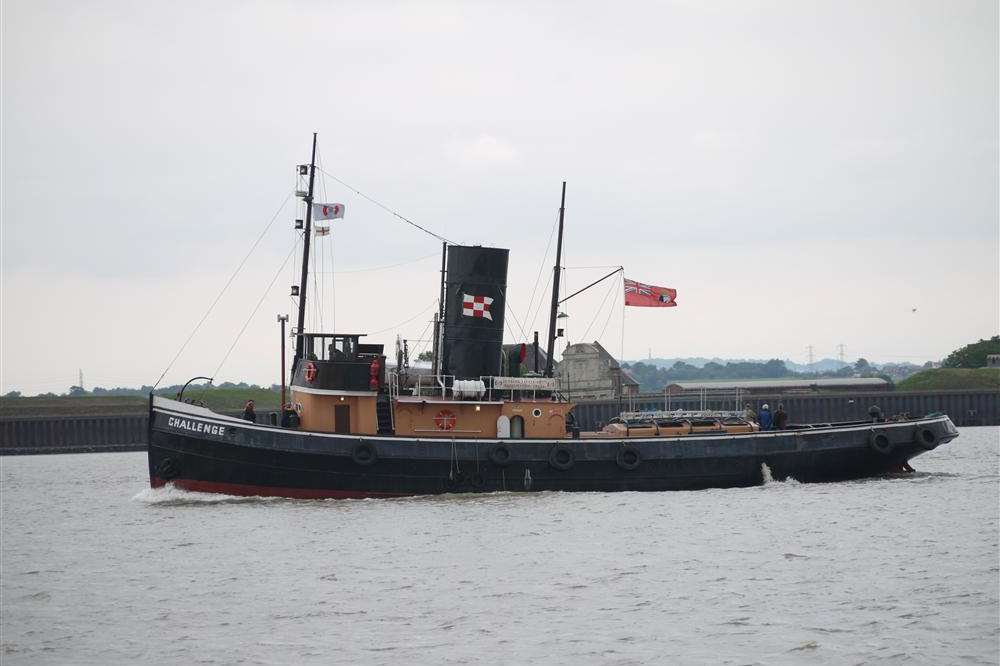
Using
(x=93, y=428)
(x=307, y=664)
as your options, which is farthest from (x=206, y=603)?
(x=93, y=428)

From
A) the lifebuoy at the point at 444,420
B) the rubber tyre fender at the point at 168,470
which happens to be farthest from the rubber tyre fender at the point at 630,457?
the rubber tyre fender at the point at 168,470

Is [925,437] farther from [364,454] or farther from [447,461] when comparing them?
[364,454]

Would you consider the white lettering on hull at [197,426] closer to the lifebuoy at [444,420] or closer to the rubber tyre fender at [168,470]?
the rubber tyre fender at [168,470]

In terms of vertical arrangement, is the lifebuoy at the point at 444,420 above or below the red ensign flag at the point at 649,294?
below

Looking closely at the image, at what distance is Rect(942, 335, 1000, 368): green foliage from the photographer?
11750 cm

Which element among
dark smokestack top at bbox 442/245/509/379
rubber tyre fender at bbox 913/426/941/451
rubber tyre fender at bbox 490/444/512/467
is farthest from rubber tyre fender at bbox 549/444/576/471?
rubber tyre fender at bbox 913/426/941/451

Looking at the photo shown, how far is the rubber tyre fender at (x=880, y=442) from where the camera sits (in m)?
38.8

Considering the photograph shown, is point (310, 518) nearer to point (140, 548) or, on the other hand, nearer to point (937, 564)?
point (140, 548)

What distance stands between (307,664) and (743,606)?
23.4ft

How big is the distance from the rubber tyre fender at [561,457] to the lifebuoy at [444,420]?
2.98 metres

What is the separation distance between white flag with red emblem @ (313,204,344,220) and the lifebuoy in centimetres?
687

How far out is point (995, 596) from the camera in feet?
65.8

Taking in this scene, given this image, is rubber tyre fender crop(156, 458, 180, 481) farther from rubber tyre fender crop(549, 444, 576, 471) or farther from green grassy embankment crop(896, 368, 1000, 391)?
green grassy embankment crop(896, 368, 1000, 391)

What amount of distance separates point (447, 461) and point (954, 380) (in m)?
73.3
